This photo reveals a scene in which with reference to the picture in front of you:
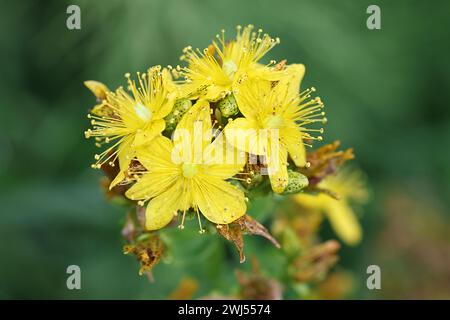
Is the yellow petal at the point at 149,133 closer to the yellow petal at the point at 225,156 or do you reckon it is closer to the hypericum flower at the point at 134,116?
the hypericum flower at the point at 134,116

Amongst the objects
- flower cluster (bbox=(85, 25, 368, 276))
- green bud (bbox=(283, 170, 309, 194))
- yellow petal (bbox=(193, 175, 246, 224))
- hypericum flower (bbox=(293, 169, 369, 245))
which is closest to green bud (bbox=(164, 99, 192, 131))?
flower cluster (bbox=(85, 25, 368, 276))

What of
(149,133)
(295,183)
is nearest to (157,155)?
(149,133)

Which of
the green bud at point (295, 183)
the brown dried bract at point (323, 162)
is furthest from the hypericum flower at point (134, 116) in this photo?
the brown dried bract at point (323, 162)

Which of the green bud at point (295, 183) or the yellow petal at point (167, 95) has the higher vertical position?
the yellow petal at point (167, 95)

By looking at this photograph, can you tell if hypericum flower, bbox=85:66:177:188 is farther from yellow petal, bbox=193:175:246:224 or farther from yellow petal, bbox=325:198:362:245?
yellow petal, bbox=325:198:362:245

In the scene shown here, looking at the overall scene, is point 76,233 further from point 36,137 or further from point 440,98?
point 440,98

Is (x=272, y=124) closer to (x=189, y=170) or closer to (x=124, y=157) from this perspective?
(x=189, y=170)

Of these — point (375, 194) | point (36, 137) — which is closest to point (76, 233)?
point (36, 137)
